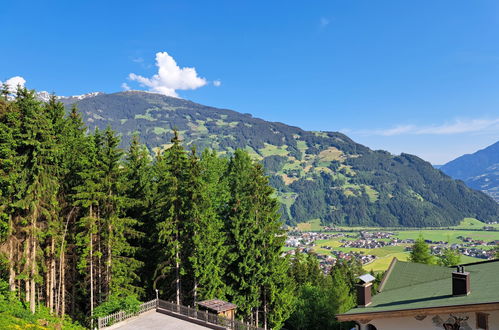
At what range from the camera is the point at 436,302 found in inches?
619

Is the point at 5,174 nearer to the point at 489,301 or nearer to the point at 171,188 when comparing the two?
the point at 171,188

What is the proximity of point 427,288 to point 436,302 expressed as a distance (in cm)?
348

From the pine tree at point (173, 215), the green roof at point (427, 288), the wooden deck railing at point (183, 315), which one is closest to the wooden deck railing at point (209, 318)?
the wooden deck railing at point (183, 315)

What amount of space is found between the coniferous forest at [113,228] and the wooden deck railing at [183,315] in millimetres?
→ 1015

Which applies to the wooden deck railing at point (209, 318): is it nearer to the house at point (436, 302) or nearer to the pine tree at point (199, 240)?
the pine tree at point (199, 240)

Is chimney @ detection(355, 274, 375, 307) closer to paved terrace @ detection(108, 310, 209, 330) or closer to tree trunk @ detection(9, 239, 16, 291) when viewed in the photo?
paved terrace @ detection(108, 310, 209, 330)

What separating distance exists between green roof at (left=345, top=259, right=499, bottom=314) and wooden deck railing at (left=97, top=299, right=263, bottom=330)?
753cm

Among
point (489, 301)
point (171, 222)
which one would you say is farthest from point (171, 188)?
point (489, 301)

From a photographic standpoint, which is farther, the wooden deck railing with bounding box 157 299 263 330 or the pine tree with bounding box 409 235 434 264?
the pine tree with bounding box 409 235 434 264

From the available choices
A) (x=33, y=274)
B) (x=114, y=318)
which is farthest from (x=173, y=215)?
(x=33, y=274)

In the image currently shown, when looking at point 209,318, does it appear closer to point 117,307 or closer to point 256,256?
point 117,307

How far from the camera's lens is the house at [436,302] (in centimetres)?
1452

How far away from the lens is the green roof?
50.6 feet

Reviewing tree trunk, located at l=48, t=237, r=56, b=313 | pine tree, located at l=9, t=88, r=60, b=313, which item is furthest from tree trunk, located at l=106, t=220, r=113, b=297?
pine tree, located at l=9, t=88, r=60, b=313
